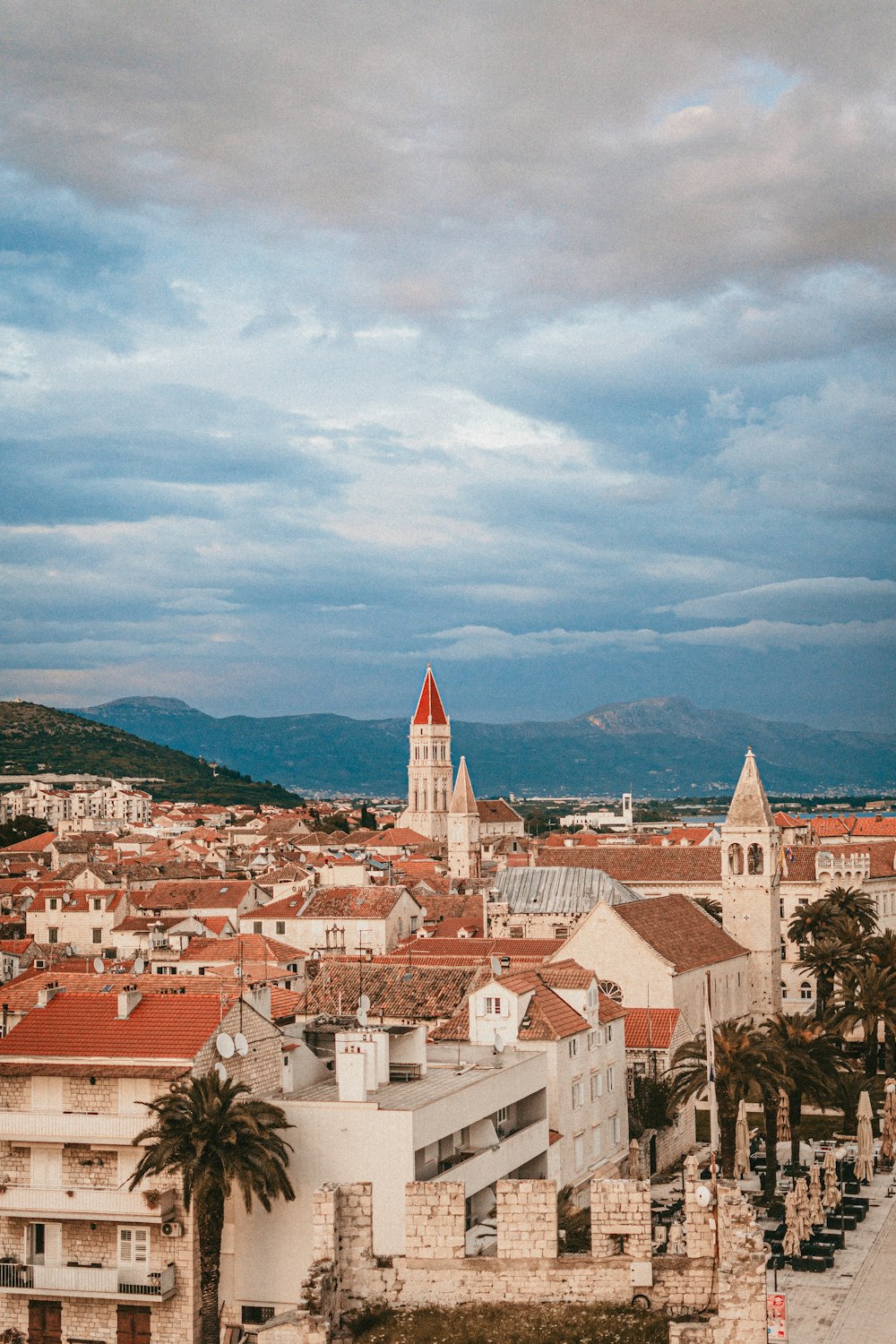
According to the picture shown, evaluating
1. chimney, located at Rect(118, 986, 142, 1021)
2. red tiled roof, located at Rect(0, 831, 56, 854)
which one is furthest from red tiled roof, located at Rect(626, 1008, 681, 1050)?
red tiled roof, located at Rect(0, 831, 56, 854)

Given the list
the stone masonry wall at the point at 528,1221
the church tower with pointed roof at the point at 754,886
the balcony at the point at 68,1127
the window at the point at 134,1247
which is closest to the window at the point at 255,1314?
the window at the point at 134,1247

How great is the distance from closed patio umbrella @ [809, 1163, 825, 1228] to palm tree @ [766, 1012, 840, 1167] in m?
3.61

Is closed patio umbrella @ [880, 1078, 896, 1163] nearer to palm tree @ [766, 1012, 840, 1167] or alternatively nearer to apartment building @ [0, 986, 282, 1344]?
palm tree @ [766, 1012, 840, 1167]

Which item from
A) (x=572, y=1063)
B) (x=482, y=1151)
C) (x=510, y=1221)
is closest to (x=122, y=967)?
(x=572, y=1063)

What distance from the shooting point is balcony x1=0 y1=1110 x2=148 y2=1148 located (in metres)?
32.5

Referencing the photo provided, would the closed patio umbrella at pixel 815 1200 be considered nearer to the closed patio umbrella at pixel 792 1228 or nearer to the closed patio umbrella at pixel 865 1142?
the closed patio umbrella at pixel 792 1228

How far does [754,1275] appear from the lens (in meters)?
23.4

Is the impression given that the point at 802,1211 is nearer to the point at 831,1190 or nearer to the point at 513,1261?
the point at 831,1190

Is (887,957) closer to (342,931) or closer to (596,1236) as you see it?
(342,931)

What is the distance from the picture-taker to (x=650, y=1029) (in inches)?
2346

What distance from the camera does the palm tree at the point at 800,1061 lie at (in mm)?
49625

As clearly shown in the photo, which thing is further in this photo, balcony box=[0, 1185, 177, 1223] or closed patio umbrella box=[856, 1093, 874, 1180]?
closed patio umbrella box=[856, 1093, 874, 1180]

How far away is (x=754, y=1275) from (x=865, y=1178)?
29.4 meters

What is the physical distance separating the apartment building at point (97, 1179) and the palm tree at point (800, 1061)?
21476 millimetres
